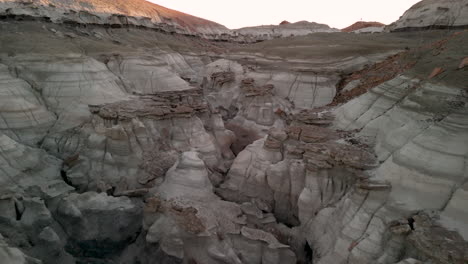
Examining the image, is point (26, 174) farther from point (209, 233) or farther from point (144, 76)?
point (144, 76)

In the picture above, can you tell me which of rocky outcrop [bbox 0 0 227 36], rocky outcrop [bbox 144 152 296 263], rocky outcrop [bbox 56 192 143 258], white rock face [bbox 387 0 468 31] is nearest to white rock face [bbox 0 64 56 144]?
rocky outcrop [bbox 56 192 143 258]

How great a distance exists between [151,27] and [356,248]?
1267 inches

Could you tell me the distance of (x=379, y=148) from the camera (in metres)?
10.3

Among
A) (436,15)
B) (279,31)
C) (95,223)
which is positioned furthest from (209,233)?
(279,31)

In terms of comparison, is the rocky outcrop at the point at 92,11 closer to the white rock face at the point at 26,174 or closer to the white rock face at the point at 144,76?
the white rock face at the point at 144,76

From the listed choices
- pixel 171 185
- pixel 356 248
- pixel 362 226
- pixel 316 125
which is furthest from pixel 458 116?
pixel 171 185

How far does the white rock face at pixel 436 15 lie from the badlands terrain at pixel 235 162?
641cm

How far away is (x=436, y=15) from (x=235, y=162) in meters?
21.1

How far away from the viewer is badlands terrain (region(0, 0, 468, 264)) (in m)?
8.26

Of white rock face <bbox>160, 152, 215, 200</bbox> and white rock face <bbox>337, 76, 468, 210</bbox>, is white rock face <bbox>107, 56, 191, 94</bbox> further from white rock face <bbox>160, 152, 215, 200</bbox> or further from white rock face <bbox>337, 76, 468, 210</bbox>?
white rock face <bbox>337, 76, 468, 210</bbox>

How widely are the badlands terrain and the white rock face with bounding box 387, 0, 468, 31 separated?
641cm

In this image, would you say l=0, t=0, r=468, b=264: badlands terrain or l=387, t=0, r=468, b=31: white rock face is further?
l=387, t=0, r=468, b=31: white rock face

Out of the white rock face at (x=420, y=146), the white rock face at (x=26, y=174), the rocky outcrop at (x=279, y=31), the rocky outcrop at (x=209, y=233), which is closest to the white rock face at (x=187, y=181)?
the rocky outcrop at (x=209, y=233)

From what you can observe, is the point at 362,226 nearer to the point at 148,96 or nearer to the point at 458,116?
the point at 458,116
